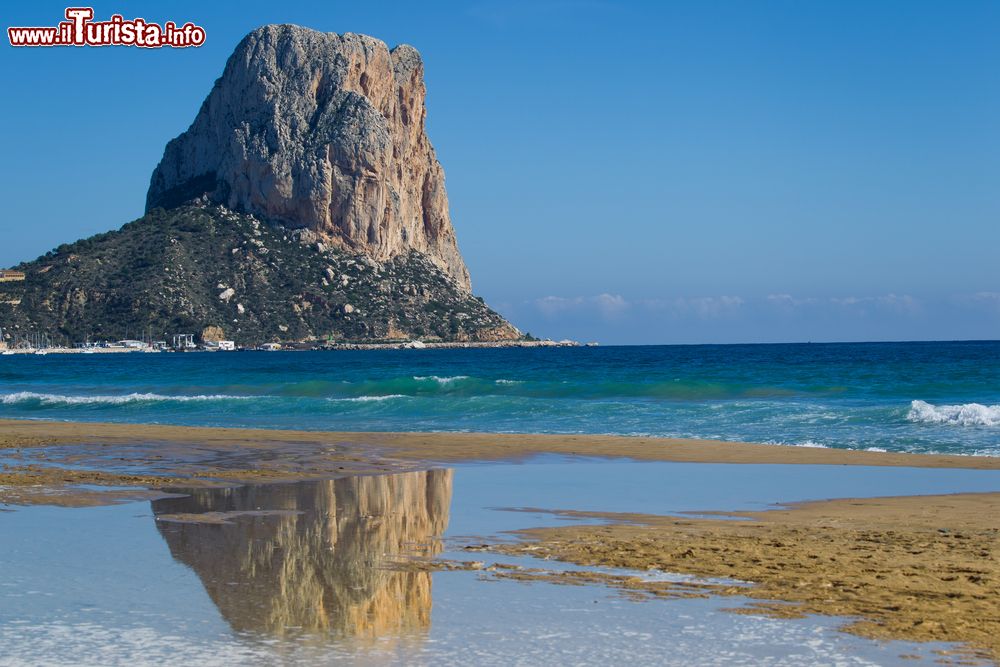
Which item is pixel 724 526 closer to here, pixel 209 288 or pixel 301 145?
pixel 209 288

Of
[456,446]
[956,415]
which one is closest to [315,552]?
[456,446]

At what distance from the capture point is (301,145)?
131625mm

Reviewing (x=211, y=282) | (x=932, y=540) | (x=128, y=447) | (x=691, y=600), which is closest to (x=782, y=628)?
(x=691, y=600)

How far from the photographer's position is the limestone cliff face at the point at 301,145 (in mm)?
130250

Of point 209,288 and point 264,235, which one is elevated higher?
point 264,235

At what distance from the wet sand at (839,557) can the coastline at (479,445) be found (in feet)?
23.0

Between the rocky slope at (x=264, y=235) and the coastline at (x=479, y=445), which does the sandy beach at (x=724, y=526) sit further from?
the rocky slope at (x=264, y=235)

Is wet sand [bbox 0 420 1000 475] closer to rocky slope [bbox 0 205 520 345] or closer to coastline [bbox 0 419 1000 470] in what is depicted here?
coastline [bbox 0 419 1000 470]

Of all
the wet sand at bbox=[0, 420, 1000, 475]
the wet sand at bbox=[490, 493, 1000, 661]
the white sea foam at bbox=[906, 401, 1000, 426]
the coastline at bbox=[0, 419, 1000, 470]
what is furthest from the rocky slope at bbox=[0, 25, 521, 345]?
the wet sand at bbox=[490, 493, 1000, 661]

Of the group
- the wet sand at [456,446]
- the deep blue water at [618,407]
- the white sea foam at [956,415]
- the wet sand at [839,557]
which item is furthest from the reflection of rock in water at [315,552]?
the white sea foam at [956,415]

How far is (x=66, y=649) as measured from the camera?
6230 mm

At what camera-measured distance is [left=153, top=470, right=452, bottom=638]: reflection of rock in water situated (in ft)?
23.2

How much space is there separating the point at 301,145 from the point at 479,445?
114513 mm

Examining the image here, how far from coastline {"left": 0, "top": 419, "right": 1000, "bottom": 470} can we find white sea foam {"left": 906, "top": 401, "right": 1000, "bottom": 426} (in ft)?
22.9
